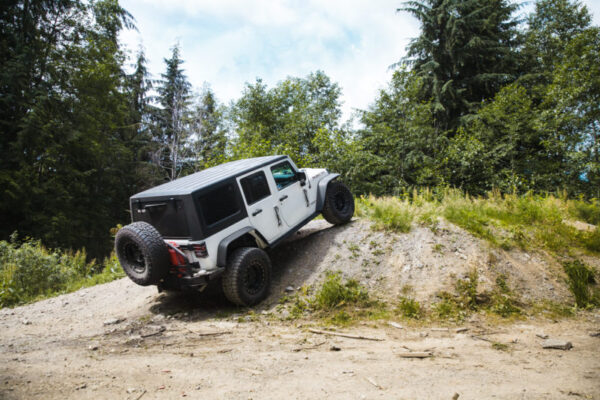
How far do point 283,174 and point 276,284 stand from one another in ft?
7.17

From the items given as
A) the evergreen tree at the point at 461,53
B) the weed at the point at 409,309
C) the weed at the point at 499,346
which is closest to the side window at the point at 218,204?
the weed at the point at 409,309

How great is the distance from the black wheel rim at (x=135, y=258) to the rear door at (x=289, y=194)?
2521mm

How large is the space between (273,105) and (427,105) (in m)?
14.6

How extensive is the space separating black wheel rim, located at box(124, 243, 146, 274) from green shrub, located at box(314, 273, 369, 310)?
113 inches

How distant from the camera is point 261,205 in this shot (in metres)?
5.71

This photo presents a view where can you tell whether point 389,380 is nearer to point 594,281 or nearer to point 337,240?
point 337,240

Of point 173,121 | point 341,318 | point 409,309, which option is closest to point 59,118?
point 173,121

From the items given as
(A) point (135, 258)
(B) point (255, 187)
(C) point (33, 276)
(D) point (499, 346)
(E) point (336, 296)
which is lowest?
(D) point (499, 346)

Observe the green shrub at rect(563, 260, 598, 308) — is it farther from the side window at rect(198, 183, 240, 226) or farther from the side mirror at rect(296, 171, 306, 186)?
the side window at rect(198, 183, 240, 226)

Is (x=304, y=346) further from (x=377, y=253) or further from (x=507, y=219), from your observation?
(x=507, y=219)

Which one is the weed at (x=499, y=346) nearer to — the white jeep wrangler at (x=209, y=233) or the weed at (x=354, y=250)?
the weed at (x=354, y=250)

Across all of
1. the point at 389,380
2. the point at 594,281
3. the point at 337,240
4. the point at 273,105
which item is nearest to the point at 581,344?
the point at 594,281

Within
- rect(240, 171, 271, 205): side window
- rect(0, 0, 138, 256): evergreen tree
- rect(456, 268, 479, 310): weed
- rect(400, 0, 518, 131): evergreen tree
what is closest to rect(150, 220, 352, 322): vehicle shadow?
rect(240, 171, 271, 205): side window

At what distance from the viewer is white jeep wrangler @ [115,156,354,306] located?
15.5ft
